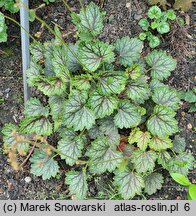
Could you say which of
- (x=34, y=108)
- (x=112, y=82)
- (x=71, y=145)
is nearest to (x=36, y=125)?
(x=34, y=108)

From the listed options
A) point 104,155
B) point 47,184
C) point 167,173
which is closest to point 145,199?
point 167,173

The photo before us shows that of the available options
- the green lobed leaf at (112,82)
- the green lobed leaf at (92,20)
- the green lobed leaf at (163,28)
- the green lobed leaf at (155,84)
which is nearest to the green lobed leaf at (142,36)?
the green lobed leaf at (163,28)

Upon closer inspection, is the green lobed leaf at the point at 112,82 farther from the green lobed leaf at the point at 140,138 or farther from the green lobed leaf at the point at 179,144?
the green lobed leaf at the point at 179,144

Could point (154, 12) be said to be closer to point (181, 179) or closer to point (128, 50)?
point (128, 50)

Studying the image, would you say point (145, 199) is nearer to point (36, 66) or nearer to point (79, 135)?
point (79, 135)

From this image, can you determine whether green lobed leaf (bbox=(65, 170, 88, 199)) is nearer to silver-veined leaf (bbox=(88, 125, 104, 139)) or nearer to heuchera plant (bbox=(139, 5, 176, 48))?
silver-veined leaf (bbox=(88, 125, 104, 139))

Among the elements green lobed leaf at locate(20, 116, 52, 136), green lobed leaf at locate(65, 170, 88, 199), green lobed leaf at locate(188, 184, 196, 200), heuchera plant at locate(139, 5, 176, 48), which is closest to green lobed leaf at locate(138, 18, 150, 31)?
heuchera plant at locate(139, 5, 176, 48)
